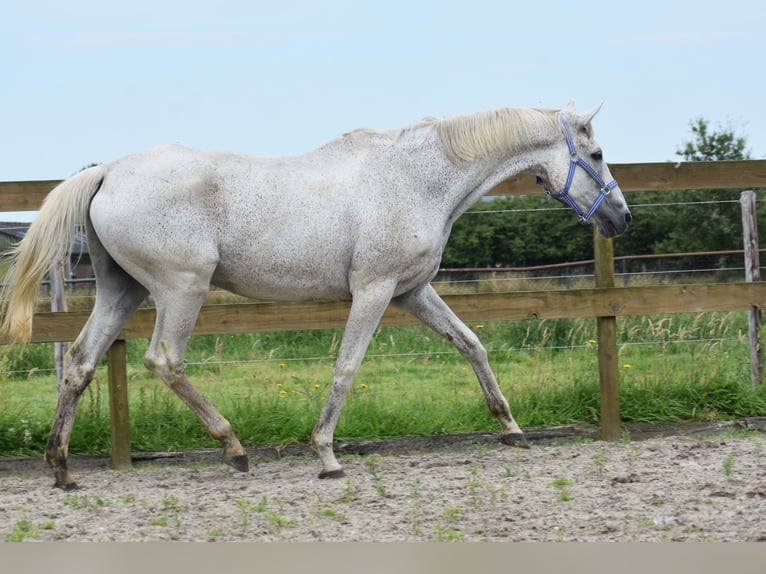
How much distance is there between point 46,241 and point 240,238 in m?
0.99

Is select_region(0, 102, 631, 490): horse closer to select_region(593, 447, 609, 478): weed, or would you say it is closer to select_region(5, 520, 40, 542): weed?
select_region(5, 520, 40, 542): weed

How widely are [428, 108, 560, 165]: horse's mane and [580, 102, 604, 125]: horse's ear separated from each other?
0.14 m

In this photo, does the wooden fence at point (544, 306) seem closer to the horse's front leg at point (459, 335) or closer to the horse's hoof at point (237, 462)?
the horse's front leg at point (459, 335)

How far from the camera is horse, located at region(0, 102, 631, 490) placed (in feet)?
14.8

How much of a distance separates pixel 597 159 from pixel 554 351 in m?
3.58

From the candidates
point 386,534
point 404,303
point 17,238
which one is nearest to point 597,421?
point 404,303

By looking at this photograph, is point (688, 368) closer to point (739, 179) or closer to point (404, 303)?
point (739, 179)

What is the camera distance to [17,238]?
6293 millimetres

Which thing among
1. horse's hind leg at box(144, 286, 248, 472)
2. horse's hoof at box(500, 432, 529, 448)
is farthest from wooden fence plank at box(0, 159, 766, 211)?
horse's hoof at box(500, 432, 529, 448)

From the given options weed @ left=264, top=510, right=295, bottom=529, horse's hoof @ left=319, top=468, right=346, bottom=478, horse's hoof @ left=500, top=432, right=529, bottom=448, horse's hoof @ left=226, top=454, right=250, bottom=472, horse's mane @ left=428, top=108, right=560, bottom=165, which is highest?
horse's mane @ left=428, top=108, right=560, bottom=165

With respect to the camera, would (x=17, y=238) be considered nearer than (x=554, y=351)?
Yes

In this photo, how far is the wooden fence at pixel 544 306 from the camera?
5.09m

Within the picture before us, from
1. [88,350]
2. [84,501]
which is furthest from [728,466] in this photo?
[88,350]

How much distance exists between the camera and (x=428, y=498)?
394cm
